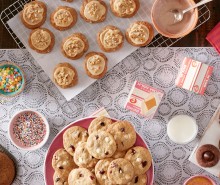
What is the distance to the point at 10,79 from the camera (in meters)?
2.16

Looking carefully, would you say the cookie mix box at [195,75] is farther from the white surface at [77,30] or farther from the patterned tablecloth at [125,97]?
the white surface at [77,30]

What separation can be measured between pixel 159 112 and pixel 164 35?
38 centimetres

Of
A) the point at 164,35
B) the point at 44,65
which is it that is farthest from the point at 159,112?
the point at 44,65

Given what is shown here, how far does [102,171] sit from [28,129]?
0.51 metres

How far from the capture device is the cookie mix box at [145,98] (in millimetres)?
2133

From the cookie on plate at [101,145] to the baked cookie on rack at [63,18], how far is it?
579 mm

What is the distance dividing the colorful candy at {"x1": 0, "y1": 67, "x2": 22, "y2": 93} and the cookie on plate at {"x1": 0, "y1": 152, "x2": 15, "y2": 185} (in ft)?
1.04

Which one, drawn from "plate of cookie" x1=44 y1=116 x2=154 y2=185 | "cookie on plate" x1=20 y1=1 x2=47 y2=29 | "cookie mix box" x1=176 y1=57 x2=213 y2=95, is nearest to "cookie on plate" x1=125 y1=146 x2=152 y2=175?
"plate of cookie" x1=44 y1=116 x2=154 y2=185

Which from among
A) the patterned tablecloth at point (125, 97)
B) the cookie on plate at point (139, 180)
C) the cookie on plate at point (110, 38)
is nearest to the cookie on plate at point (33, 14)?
the patterned tablecloth at point (125, 97)

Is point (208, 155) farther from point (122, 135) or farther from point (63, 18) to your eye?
point (63, 18)

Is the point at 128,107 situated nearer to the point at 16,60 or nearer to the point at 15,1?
the point at 16,60

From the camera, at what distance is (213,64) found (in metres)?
2.21

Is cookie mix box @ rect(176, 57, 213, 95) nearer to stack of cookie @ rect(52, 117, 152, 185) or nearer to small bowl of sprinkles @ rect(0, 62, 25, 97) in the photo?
stack of cookie @ rect(52, 117, 152, 185)

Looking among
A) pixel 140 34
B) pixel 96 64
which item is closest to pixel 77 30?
pixel 96 64
